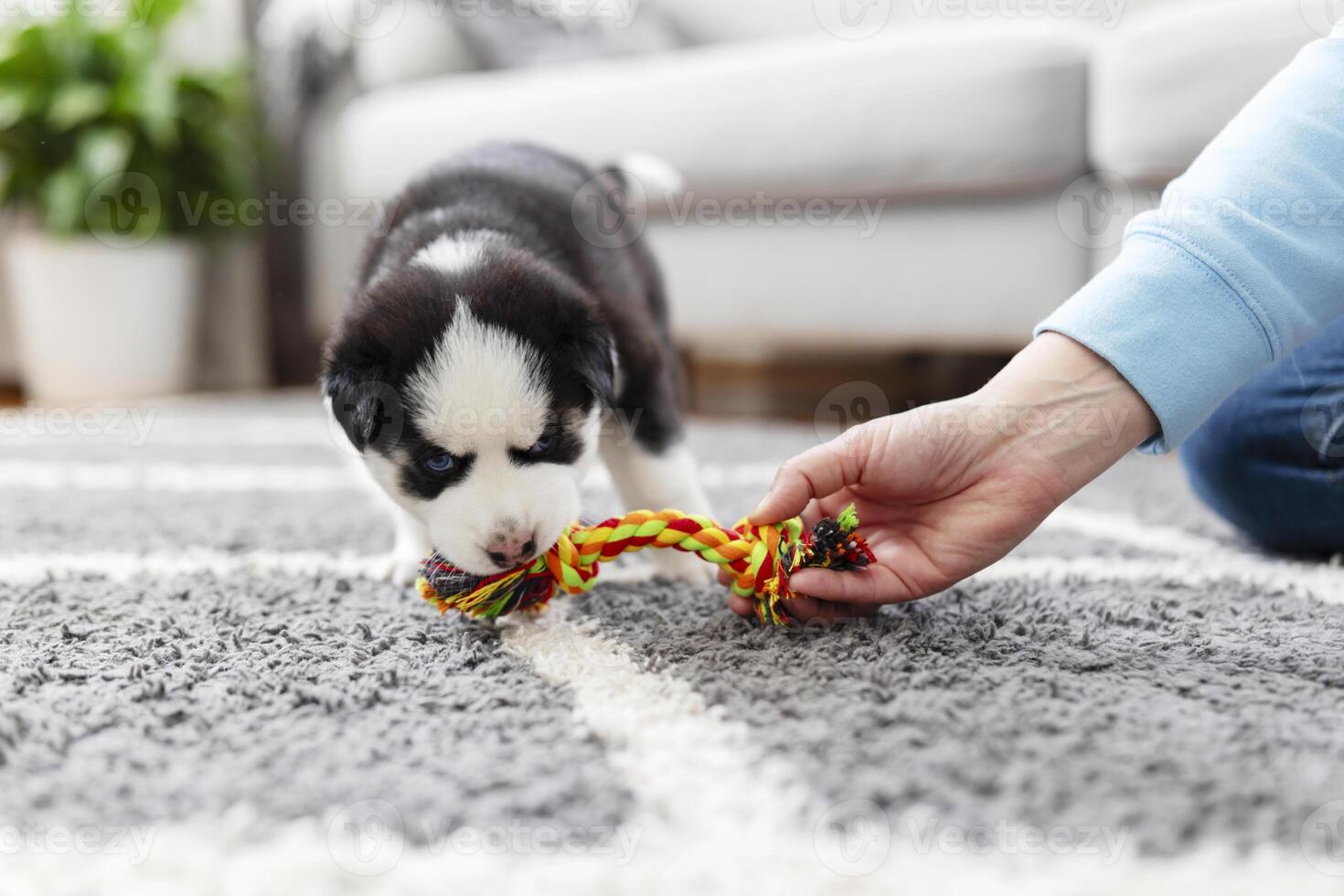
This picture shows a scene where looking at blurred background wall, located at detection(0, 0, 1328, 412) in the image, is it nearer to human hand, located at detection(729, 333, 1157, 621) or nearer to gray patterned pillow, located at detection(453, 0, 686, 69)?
gray patterned pillow, located at detection(453, 0, 686, 69)

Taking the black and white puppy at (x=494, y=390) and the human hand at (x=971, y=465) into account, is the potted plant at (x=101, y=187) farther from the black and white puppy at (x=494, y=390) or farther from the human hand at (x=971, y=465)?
the human hand at (x=971, y=465)

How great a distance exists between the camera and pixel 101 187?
9.50ft

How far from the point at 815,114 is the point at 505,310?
4.37 feet

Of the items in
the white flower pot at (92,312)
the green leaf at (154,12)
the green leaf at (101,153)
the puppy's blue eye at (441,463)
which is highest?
the green leaf at (154,12)

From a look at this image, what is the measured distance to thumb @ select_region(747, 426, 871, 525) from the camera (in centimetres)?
90

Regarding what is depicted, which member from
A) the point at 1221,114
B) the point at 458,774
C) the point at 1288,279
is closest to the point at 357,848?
the point at 458,774

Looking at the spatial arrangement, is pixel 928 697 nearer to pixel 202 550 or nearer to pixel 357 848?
pixel 357 848

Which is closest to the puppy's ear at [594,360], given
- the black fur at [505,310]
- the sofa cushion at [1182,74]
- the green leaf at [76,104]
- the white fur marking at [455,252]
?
the black fur at [505,310]

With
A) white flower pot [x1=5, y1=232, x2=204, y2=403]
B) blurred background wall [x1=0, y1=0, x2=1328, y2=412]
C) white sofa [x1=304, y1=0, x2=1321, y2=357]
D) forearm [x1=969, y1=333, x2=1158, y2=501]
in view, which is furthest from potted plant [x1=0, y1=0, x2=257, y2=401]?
forearm [x1=969, y1=333, x2=1158, y2=501]

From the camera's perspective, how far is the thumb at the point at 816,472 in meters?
0.90

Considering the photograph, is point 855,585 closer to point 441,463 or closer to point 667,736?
point 667,736

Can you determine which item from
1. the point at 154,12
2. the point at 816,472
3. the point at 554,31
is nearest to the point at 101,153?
the point at 154,12

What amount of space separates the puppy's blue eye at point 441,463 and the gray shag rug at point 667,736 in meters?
0.13

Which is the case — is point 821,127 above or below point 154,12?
below
